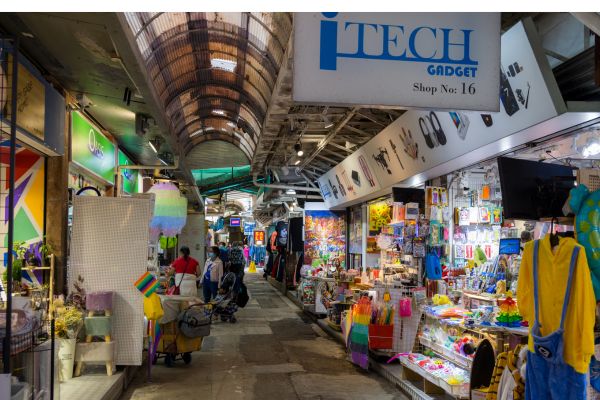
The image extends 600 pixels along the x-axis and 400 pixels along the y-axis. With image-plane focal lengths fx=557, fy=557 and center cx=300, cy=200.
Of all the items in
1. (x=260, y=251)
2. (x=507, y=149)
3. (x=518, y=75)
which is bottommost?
(x=260, y=251)

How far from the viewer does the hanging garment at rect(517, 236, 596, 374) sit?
3.70m

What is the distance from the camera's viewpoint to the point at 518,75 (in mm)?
4938

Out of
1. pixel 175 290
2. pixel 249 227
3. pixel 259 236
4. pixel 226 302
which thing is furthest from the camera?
pixel 249 227

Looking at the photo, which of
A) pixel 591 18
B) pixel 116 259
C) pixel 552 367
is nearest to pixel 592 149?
pixel 552 367

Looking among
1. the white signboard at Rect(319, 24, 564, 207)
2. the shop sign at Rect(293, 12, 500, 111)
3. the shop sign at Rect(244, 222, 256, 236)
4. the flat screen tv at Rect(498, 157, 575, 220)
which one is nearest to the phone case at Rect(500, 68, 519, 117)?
the white signboard at Rect(319, 24, 564, 207)

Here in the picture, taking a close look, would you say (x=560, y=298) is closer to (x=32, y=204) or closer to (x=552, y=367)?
(x=552, y=367)

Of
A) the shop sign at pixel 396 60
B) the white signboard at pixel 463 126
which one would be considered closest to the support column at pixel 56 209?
the shop sign at pixel 396 60

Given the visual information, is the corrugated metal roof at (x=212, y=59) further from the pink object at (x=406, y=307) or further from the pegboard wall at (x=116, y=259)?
the pink object at (x=406, y=307)

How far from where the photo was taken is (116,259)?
6906 millimetres

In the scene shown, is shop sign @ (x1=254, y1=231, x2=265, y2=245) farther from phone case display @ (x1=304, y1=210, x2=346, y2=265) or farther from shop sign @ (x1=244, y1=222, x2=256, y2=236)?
phone case display @ (x1=304, y1=210, x2=346, y2=265)

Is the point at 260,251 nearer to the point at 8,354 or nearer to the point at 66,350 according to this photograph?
the point at 66,350

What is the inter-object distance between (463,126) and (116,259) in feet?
14.7

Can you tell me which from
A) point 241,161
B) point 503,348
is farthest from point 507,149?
point 241,161

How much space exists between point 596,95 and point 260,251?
3640 cm
